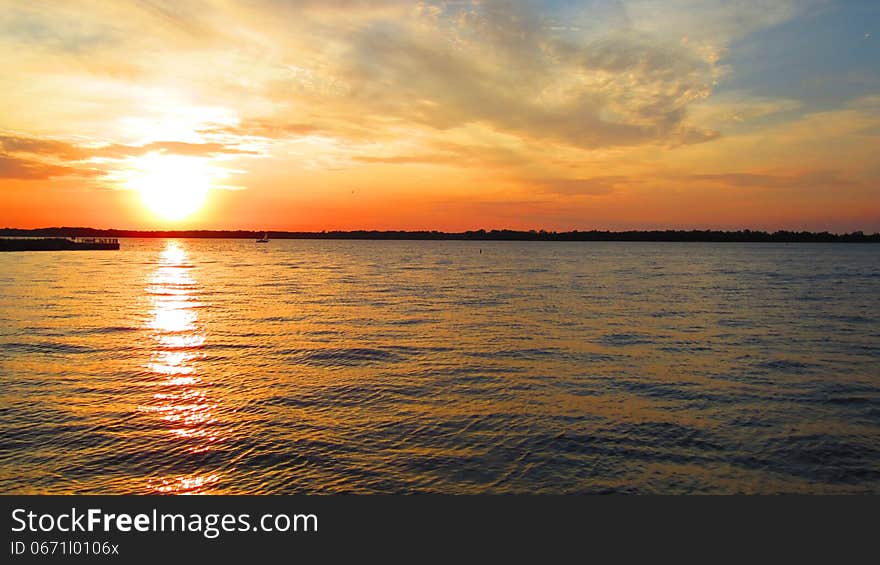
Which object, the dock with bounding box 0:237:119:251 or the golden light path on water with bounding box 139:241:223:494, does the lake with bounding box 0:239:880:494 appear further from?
the dock with bounding box 0:237:119:251

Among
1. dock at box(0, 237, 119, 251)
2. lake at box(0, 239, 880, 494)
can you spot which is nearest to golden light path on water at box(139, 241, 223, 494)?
lake at box(0, 239, 880, 494)

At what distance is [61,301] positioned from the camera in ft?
169

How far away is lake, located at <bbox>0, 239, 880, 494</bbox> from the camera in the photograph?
14.1 meters

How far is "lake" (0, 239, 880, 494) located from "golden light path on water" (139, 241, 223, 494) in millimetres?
114

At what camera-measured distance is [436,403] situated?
66.2ft

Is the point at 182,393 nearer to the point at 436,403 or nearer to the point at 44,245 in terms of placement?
the point at 436,403

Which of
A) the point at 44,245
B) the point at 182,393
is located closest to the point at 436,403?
the point at 182,393

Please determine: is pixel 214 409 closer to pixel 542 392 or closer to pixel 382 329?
pixel 542 392

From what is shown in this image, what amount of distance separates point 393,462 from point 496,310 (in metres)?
35.1

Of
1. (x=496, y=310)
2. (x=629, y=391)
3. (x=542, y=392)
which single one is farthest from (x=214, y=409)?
(x=496, y=310)

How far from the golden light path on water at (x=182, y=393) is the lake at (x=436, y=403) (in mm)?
114

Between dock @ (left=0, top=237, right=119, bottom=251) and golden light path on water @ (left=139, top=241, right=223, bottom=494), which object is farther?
dock @ (left=0, top=237, right=119, bottom=251)

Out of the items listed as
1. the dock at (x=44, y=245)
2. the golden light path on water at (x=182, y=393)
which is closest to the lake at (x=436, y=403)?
the golden light path on water at (x=182, y=393)

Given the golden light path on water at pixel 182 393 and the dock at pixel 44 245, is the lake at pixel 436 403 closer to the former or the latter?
the golden light path on water at pixel 182 393
